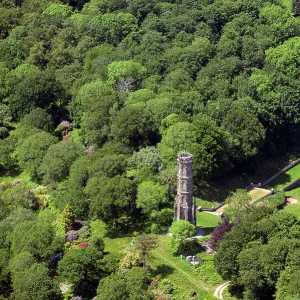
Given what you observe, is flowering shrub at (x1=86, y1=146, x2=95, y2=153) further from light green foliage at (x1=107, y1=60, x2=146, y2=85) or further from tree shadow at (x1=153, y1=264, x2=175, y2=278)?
tree shadow at (x1=153, y1=264, x2=175, y2=278)

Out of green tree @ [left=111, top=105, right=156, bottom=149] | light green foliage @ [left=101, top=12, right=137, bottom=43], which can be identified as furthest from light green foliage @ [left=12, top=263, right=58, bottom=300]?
light green foliage @ [left=101, top=12, right=137, bottom=43]

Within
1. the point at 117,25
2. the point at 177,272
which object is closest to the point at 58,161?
the point at 177,272

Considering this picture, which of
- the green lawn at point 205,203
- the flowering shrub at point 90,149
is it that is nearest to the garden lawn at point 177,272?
the green lawn at point 205,203

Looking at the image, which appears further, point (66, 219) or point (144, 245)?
point (66, 219)

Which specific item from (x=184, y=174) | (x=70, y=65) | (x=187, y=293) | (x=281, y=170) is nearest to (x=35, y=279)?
(x=187, y=293)

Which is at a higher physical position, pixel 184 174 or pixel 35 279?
pixel 184 174

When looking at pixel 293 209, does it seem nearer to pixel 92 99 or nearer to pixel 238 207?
pixel 238 207

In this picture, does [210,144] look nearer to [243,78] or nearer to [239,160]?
[239,160]
